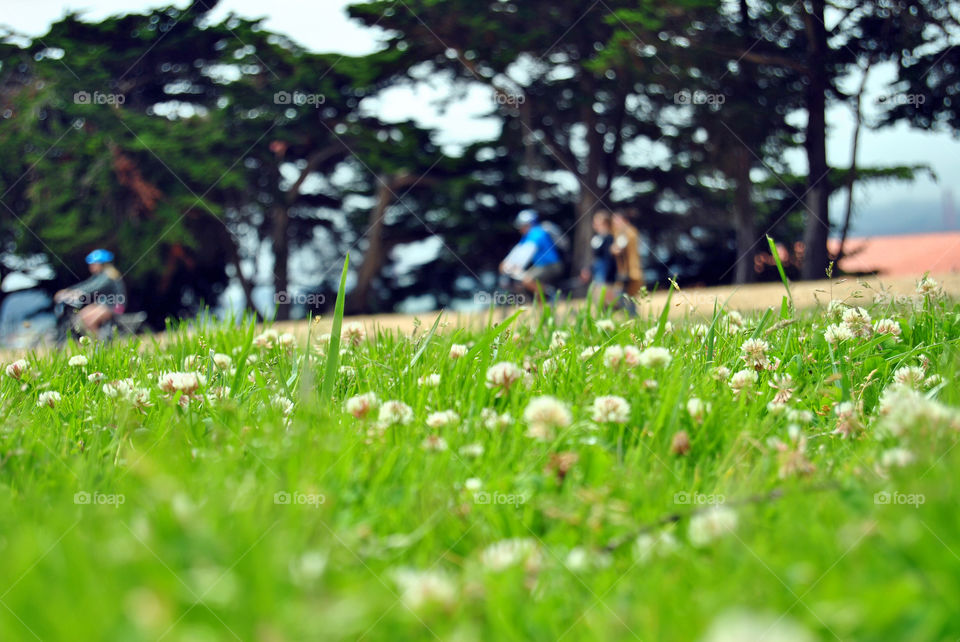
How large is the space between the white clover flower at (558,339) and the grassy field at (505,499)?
0.71 feet

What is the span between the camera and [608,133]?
21.8m

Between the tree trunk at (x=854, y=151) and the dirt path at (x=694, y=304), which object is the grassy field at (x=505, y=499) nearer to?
the dirt path at (x=694, y=304)

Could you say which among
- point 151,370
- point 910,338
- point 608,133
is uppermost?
point 910,338

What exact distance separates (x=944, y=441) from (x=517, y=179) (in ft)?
68.5

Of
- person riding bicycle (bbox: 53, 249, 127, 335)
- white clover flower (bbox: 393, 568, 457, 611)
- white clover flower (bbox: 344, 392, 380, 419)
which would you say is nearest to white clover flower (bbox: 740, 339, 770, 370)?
white clover flower (bbox: 344, 392, 380, 419)

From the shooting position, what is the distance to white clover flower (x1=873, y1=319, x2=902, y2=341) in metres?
3.29

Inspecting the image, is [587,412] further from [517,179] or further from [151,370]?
[517,179]

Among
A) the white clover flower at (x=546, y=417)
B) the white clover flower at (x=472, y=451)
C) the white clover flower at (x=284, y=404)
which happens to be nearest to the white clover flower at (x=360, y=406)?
the white clover flower at (x=284, y=404)

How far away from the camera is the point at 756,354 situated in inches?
118

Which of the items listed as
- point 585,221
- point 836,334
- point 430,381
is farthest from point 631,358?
point 585,221

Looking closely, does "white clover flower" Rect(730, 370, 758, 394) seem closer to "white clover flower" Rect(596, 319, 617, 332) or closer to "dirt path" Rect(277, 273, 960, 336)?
"dirt path" Rect(277, 273, 960, 336)

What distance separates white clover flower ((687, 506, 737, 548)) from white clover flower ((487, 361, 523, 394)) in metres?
1.06

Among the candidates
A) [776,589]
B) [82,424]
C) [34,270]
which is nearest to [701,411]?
[776,589]

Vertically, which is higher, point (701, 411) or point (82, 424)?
point (701, 411)
